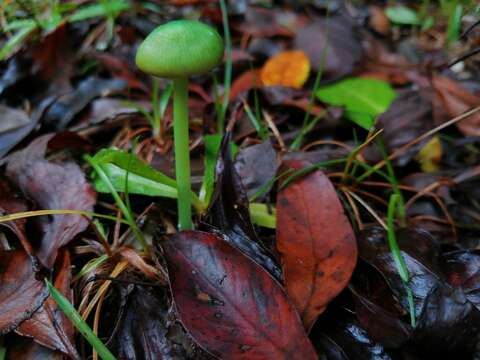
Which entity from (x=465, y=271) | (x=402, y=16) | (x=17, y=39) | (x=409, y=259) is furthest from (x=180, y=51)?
(x=402, y=16)

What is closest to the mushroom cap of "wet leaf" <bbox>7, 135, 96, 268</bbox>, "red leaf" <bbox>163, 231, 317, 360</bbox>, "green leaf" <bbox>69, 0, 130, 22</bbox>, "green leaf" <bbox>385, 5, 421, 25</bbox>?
"red leaf" <bbox>163, 231, 317, 360</bbox>

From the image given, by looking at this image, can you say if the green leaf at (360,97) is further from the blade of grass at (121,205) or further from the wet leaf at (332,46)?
the blade of grass at (121,205)

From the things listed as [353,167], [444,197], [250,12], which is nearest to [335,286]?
[353,167]

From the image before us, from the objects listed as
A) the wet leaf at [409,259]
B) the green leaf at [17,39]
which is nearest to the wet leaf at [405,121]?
the wet leaf at [409,259]

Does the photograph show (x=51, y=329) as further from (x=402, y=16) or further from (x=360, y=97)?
(x=402, y=16)

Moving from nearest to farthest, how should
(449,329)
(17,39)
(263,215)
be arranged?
(449,329)
(263,215)
(17,39)

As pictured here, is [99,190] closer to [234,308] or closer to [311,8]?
[234,308]

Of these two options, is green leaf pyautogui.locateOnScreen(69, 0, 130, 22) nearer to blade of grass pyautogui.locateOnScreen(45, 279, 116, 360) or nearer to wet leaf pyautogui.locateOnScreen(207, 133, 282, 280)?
wet leaf pyautogui.locateOnScreen(207, 133, 282, 280)
